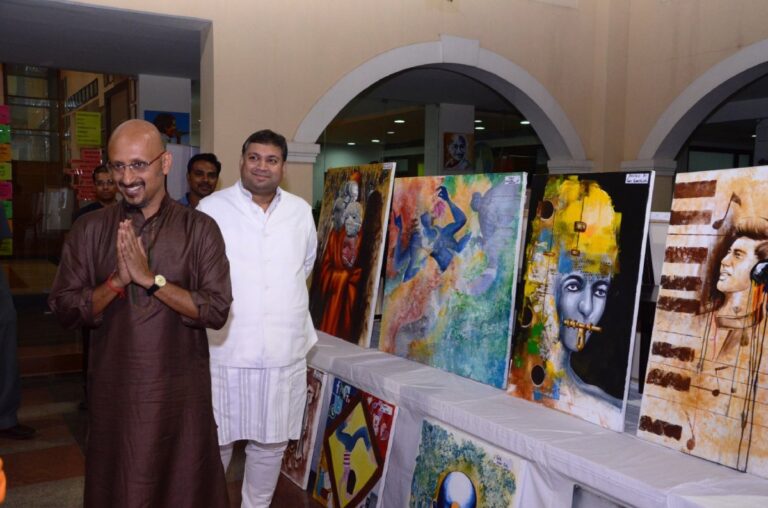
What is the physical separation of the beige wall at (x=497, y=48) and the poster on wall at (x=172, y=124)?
10.4 feet

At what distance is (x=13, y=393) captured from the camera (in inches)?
167

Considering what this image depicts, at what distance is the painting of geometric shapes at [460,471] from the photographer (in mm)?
2462

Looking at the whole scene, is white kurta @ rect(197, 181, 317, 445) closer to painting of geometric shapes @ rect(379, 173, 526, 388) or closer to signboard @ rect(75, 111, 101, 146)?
painting of geometric shapes @ rect(379, 173, 526, 388)

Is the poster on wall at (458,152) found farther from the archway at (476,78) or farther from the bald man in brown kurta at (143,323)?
the bald man in brown kurta at (143,323)

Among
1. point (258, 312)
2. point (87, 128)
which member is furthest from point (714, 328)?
point (87, 128)

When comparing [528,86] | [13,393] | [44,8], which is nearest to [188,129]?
[44,8]

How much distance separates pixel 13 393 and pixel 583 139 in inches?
203

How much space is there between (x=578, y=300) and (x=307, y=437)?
1688 mm

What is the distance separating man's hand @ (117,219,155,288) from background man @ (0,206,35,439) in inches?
104

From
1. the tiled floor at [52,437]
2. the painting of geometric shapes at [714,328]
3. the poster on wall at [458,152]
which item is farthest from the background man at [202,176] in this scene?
the poster on wall at [458,152]

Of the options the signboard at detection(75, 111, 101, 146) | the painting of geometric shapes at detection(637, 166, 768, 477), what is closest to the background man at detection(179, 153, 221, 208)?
the painting of geometric shapes at detection(637, 166, 768, 477)

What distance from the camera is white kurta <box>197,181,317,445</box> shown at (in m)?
2.67

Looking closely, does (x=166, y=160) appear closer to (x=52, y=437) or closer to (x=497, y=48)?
(x=52, y=437)

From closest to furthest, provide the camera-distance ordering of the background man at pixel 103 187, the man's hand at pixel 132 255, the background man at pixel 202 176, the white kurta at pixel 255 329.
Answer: the man's hand at pixel 132 255 < the white kurta at pixel 255 329 < the background man at pixel 202 176 < the background man at pixel 103 187
